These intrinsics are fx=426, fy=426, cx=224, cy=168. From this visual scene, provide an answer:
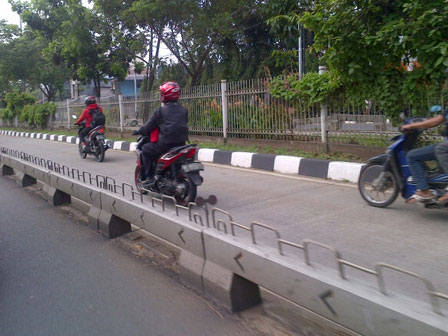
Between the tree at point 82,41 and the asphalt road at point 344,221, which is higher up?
the tree at point 82,41


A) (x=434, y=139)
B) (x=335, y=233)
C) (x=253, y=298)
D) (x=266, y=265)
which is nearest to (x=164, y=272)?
(x=253, y=298)

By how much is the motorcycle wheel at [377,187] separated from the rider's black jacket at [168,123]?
7.47ft

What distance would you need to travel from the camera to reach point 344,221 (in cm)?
459

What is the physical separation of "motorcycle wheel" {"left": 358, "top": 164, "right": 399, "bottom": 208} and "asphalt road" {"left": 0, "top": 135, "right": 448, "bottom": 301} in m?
0.11

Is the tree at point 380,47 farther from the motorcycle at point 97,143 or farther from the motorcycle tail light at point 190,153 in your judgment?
the motorcycle at point 97,143

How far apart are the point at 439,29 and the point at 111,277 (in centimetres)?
566

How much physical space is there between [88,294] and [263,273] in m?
1.53

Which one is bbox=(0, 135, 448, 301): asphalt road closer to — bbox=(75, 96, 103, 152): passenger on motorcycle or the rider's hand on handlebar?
the rider's hand on handlebar

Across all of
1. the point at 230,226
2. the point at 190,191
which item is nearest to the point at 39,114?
the point at 190,191

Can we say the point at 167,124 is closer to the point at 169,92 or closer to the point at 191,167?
the point at 169,92

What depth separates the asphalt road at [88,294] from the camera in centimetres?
273

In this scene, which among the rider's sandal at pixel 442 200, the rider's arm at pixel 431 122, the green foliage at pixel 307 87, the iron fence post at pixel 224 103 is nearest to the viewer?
the rider's sandal at pixel 442 200

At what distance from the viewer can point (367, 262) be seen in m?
3.40

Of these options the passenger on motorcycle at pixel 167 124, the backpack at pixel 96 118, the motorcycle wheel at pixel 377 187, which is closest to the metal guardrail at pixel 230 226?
the passenger on motorcycle at pixel 167 124
